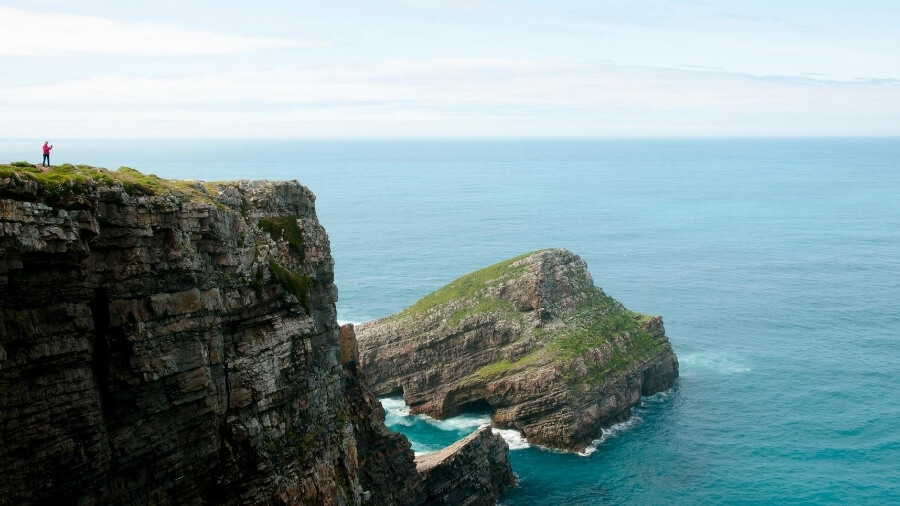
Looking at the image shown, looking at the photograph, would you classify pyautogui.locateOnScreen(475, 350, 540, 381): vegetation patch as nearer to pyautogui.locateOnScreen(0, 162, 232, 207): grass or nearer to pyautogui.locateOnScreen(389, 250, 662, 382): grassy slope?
pyautogui.locateOnScreen(389, 250, 662, 382): grassy slope

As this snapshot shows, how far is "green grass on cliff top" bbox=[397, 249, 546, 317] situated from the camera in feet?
355

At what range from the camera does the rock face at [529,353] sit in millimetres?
92188

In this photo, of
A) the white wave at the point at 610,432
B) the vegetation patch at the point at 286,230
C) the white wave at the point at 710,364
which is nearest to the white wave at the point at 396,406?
the white wave at the point at 610,432

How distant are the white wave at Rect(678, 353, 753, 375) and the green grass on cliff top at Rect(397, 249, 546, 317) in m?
Result: 26.7

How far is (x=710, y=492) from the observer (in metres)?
77.6

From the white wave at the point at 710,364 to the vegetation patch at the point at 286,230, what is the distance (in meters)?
72.7

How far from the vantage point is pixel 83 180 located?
37562 millimetres

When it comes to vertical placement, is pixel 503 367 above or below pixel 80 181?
below

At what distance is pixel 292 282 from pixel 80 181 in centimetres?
1607

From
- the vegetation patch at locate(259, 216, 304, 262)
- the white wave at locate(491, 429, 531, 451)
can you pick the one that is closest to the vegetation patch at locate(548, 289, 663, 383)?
the white wave at locate(491, 429, 531, 451)

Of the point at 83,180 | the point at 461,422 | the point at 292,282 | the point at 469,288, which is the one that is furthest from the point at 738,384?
the point at 83,180

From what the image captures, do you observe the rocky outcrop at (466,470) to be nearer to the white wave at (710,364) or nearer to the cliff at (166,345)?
the cliff at (166,345)

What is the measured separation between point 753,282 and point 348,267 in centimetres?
7894

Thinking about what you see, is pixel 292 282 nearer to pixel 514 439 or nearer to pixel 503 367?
pixel 514 439
